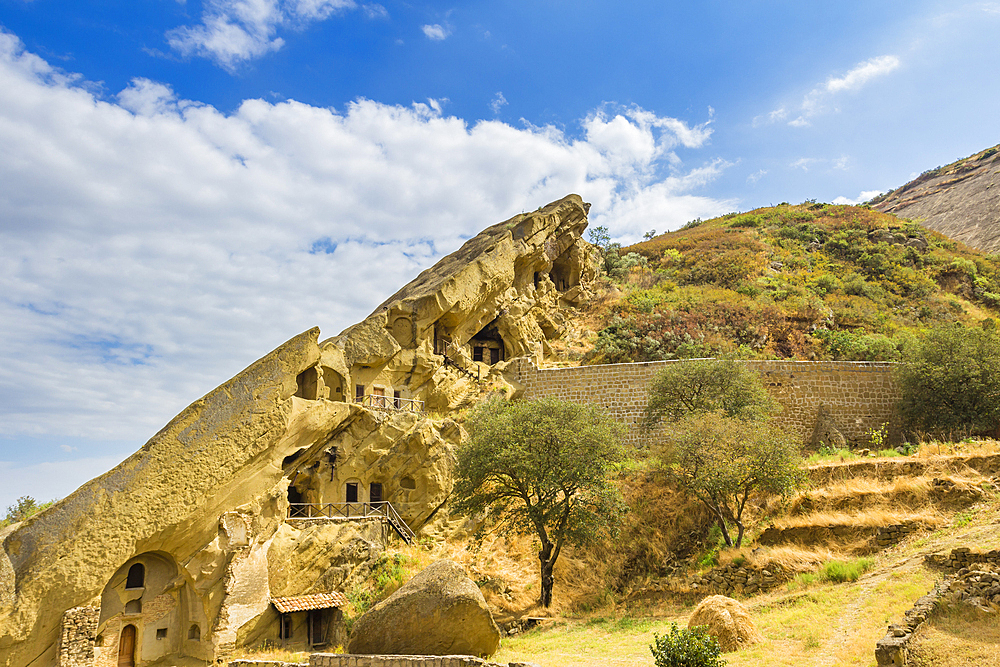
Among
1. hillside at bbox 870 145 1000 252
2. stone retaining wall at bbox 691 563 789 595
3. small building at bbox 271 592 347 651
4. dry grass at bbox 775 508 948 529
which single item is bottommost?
small building at bbox 271 592 347 651

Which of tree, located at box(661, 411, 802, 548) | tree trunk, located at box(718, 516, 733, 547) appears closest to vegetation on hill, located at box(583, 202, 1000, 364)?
tree, located at box(661, 411, 802, 548)

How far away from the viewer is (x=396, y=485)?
2075cm

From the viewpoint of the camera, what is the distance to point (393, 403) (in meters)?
25.4

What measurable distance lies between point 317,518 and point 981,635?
15518mm

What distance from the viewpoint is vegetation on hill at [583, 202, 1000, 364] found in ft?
104

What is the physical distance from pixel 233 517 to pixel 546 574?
8353 mm

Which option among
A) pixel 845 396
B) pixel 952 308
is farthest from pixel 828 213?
pixel 845 396

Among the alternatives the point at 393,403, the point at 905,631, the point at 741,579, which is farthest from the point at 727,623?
the point at 393,403

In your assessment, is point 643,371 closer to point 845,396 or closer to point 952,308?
point 845,396

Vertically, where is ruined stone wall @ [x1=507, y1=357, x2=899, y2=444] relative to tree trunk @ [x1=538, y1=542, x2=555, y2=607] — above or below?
above

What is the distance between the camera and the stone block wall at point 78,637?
13.7 metres

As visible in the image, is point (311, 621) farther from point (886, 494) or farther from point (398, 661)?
point (886, 494)

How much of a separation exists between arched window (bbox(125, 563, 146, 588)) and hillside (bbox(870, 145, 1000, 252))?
62105 mm

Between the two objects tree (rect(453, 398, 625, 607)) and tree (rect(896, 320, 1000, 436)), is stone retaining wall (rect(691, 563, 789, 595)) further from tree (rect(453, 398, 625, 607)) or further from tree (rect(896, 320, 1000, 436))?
tree (rect(896, 320, 1000, 436))
